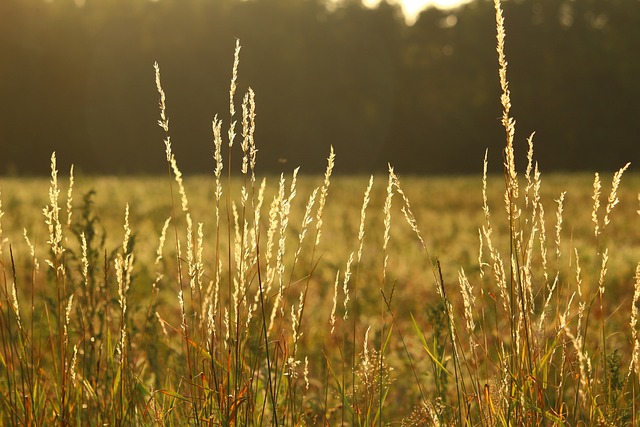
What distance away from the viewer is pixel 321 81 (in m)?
39.1

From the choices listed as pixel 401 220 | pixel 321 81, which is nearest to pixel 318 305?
pixel 401 220

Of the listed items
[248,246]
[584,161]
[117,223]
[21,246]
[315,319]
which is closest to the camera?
[248,246]

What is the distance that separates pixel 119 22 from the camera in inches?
1515

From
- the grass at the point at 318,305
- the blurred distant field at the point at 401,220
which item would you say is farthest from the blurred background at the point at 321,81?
the grass at the point at 318,305

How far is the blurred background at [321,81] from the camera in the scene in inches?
1415

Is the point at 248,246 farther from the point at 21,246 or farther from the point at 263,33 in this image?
the point at 263,33

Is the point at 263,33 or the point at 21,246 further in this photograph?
the point at 263,33

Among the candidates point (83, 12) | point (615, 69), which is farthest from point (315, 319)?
point (83, 12)

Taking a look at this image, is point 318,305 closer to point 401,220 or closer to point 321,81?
point 401,220

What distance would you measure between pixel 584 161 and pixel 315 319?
3219 centimetres

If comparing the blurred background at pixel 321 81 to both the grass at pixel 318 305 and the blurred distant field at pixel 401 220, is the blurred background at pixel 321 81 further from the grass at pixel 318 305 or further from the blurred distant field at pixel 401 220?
the grass at pixel 318 305

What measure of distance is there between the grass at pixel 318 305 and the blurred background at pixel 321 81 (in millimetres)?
19140

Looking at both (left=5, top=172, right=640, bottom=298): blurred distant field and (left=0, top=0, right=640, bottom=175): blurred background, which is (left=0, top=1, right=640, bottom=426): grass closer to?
(left=5, top=172, right=640, bottom=298): blurred distant field

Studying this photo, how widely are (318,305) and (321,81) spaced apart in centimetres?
3406
